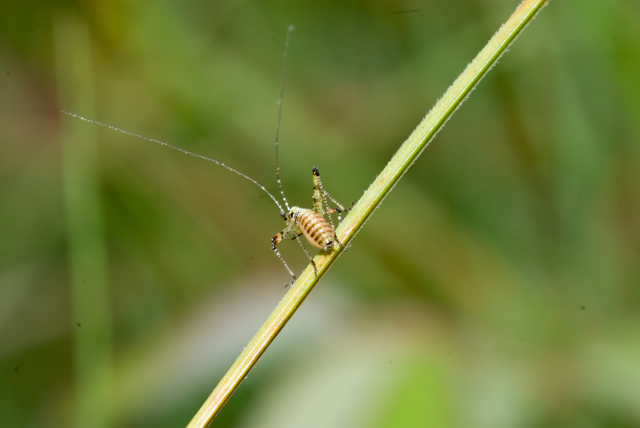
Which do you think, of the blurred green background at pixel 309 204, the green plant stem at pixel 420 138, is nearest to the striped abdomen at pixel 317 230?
the green plant stem at pixel 420 138

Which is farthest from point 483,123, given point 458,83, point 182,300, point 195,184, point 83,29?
point 83,29

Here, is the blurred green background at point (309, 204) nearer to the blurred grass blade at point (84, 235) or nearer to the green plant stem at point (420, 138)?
the blurred grass blade at point (84, 235)

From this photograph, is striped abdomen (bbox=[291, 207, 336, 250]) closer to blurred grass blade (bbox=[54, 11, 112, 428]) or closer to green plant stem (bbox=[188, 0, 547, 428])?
green plant stem (bbox=[188, 0, 547, 428])

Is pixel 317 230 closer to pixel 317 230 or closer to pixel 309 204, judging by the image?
pixel 317 230

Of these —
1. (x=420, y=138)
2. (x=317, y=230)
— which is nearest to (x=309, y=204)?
(x=317, y=230)

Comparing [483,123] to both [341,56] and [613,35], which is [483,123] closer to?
[613,35]

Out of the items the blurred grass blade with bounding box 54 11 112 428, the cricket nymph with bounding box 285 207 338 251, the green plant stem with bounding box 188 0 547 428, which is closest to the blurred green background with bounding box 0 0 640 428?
the blurred grass blade with bounding box 54 11 112 428
